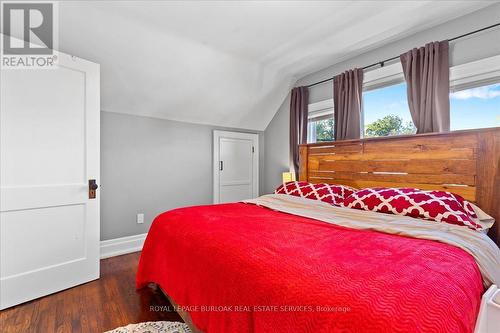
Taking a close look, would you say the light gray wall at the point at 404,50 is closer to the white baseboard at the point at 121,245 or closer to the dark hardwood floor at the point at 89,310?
the white baseboard at the point at 121,245

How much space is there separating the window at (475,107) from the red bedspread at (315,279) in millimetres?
1553

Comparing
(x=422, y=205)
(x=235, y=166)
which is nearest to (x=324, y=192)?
(x=422, y=205)

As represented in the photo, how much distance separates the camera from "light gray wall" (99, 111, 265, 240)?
9.75 feet

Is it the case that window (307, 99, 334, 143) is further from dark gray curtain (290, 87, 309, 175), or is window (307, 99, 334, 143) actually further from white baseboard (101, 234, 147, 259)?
white baseboard (101, 234, 147, 259)

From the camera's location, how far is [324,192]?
247 cm

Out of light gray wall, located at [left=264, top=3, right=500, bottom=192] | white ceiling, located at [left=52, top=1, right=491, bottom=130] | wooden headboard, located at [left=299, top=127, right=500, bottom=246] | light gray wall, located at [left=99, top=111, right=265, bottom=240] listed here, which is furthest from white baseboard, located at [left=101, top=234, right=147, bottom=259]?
wooden headboard, located at [left=299, top=127, right=500, bottom=246]

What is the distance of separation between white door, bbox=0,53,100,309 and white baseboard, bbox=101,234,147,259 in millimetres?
634

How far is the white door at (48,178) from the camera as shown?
1.89m

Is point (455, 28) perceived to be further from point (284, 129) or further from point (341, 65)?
point (284, 129)

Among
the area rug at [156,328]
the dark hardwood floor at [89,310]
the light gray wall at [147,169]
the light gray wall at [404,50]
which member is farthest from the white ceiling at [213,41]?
the area rug at [156,328]

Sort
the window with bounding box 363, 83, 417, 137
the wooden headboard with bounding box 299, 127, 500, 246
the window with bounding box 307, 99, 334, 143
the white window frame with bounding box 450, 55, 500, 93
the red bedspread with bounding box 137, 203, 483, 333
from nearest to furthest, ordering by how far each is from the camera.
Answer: the red bedspread with bounding box 137, 203, 483, 333 < the wooden headboard with bounding box 299, 127, 500, 246 < the white window frame with bounding box 450, 55, 500, 93 < the window with bounding box 363, 83, 417, 137 < the window with bounding box 307, 99, 334, 143

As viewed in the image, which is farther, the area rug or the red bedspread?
the area rug

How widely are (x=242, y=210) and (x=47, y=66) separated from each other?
208 cm

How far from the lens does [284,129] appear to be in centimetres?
406
